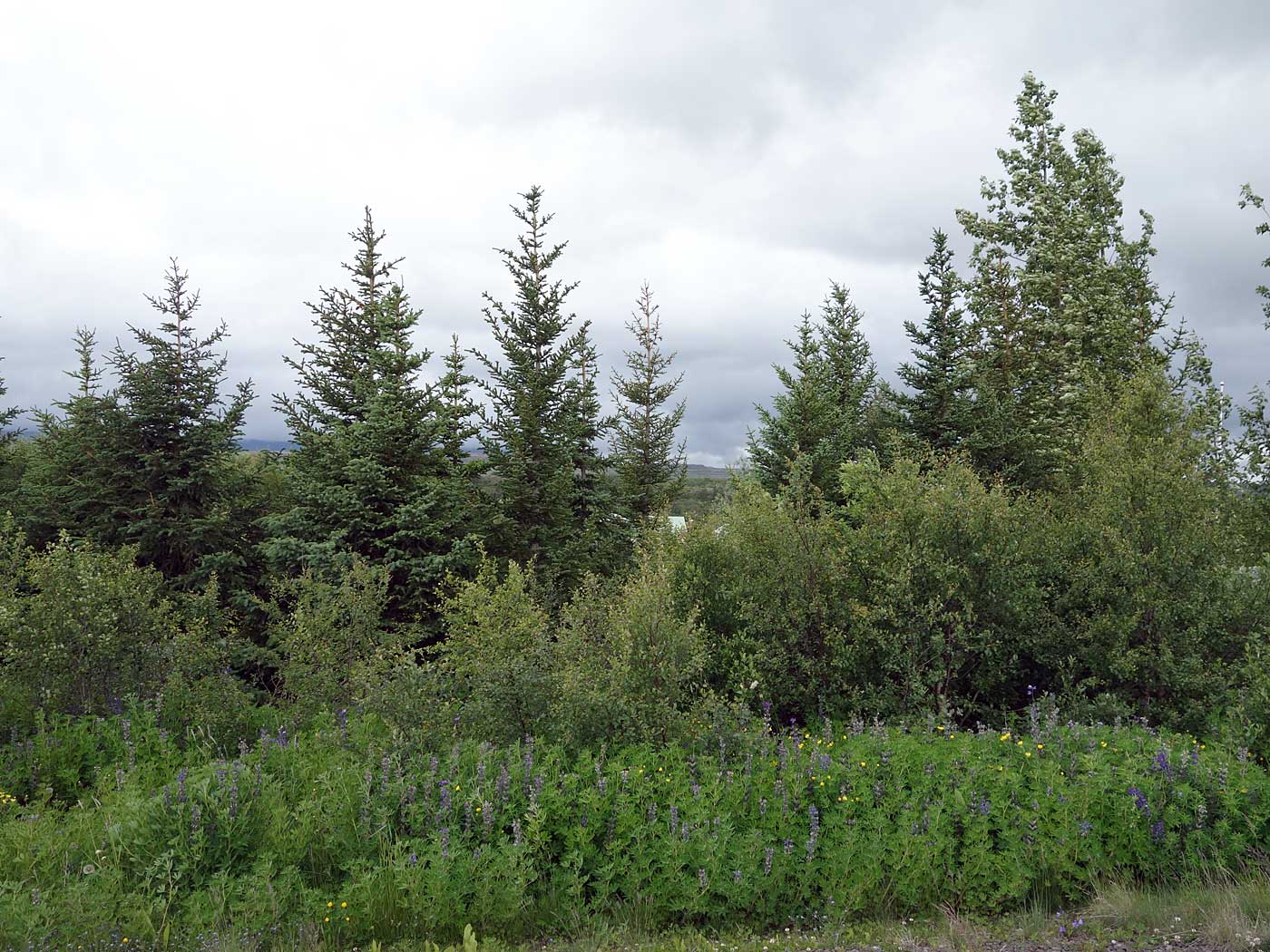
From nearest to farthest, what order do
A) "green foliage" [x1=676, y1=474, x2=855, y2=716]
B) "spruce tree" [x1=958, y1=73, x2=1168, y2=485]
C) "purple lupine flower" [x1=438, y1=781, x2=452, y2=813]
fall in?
"purple lupine flower" [x1=438, y1=781, x2=452, y2=813] < "green foliage" [x1=676, y1=474, x2=855, y2=716] < "spruce tree" [x1=958, y1=73, x2=1168, y2=485]

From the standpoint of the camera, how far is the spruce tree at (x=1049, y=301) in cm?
2042

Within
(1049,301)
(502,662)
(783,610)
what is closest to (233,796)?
(502,662)

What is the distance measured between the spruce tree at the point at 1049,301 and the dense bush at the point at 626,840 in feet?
46.0

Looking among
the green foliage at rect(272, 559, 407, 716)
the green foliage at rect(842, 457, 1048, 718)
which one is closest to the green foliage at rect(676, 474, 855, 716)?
the green foliage at rect(842, 457, 1048, 718)

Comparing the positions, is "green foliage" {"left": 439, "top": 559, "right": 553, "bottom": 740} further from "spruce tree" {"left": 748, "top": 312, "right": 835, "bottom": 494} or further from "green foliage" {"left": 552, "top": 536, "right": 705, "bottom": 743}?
"spruce tree" {"left": 748, "top": 312, "right": 835, "bottom": 494}

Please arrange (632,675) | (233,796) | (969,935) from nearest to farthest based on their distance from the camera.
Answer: (969,935)
(233,796)
(632,675)

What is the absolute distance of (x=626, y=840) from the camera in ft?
16.8

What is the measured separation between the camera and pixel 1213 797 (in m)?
5.38

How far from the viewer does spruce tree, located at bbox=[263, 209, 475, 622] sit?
13719 mm

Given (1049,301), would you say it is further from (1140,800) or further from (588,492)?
(1140,800)

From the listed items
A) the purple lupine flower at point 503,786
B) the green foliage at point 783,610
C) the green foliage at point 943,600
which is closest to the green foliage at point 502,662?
the purple lupine flower at point 503,786

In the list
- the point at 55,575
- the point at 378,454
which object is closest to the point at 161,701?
the point at 55,575

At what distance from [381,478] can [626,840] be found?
10.0m

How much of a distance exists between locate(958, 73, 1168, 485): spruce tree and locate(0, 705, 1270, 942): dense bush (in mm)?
14021
